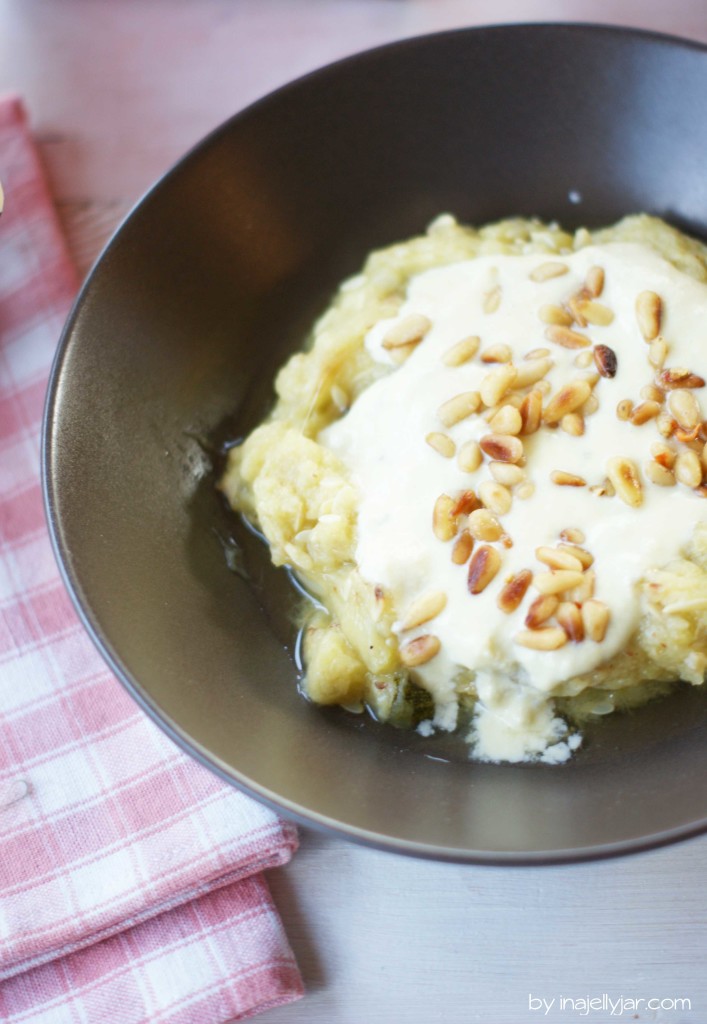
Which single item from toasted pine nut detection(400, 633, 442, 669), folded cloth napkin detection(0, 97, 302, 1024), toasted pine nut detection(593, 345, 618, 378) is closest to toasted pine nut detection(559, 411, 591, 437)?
toasted pine nut detection(593, 345, 618, 378)

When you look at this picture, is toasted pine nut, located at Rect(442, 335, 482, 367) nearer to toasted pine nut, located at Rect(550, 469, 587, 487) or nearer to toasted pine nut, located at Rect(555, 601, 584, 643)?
toasted pine nut, located at Rect(550, 469, 587, 487)

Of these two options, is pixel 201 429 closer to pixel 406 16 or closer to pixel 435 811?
pixel 435 811

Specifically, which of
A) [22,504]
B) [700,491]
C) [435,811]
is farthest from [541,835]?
[22,504]

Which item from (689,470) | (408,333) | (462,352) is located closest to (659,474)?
(689,470)

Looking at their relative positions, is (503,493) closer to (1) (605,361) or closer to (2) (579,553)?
(2) (579,553)

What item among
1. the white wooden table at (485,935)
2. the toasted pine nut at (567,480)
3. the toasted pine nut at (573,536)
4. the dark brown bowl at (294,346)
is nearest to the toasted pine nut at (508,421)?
the toasted pine nut at (567,480)

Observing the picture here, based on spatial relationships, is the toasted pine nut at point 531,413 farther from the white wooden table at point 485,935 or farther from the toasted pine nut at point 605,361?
the white wooden table at point 485,935
